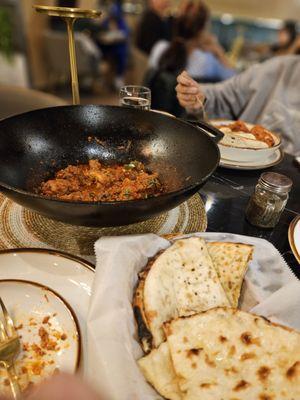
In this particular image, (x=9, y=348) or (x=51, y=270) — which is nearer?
(x=9, y=348)

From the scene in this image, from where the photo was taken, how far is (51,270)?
0.96 m

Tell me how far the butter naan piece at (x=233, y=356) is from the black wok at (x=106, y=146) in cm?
37

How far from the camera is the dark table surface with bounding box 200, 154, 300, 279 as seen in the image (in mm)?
1278

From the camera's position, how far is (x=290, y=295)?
924 mm

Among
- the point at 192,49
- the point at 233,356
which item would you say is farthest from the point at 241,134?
the point at 192,49

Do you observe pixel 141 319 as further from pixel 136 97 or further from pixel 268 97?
pixel 268 97

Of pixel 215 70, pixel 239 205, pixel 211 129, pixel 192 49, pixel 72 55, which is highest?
pixel 72 55

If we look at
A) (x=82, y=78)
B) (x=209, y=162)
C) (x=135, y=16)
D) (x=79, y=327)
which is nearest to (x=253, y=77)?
(x=209, y=162)

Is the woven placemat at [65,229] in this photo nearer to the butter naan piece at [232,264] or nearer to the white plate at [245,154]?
the butter naan piece at [232,264]

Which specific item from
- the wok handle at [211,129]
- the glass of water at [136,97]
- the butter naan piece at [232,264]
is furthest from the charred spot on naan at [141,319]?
the glass of water at [136,97]

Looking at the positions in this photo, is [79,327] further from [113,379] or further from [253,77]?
[253,77]

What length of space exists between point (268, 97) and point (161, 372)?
246 cm

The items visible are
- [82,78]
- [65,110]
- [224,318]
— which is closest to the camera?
[224,318]

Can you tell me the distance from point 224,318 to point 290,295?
0.79 ft
